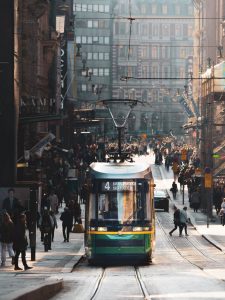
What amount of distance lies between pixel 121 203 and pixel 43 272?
4699 millimetres

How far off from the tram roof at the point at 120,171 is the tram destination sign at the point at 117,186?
159 millimetres

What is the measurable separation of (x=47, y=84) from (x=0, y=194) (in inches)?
1761

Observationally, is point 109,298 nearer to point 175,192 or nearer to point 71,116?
point 175,192

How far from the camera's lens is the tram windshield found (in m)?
32.9

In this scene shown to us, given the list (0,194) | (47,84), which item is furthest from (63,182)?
(0,194)

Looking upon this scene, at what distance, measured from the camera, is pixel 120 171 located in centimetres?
3381

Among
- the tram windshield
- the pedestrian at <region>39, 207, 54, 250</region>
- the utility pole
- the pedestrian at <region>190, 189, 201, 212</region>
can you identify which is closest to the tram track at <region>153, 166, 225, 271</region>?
the tram windshield

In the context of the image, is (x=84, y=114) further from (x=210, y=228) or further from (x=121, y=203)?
(x=121, y=203)

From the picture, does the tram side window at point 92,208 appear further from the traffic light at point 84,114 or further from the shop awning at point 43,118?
the traffic light at point 84,114

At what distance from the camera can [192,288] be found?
23.1m

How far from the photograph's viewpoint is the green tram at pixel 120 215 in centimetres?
3275

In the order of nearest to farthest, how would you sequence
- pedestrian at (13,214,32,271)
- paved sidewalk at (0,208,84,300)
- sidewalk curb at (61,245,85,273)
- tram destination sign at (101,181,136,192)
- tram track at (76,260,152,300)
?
paved sidewalk at (0,208,84,300)
tram track at (76,260,152,300)
pedestrian at (13,214,32,271)
sidewalk curb at (61,245,85,273)
tram destination sign at (101,181,136,192)

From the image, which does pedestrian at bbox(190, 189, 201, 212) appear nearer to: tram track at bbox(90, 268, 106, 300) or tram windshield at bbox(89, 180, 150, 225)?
tram windshield at bbox(89, 180, 150, 225)

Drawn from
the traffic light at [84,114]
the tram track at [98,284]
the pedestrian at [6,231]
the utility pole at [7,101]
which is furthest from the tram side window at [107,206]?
the traffic light at [84,114]
